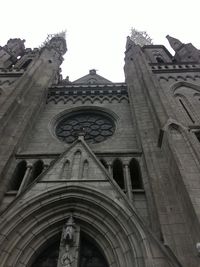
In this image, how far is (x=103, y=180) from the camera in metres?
8.02

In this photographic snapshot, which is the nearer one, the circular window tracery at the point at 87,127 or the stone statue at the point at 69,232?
the stone statue at the point at 69,232

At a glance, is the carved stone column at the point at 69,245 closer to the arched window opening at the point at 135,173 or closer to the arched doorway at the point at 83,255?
the arched doorway at the point at 83,255

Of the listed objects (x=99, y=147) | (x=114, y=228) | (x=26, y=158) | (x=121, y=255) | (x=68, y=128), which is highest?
(x=68, y=128)

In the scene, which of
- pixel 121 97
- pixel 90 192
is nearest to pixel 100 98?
pixel 121 97

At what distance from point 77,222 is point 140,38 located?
30148 millimetres

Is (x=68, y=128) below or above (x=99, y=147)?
above

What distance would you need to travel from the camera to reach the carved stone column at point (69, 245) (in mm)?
6254

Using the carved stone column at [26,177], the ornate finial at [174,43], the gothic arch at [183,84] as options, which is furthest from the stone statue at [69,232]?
the ornate finial at [174,43]

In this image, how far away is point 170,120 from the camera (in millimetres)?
9109

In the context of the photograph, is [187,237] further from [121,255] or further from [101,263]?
[101,263]

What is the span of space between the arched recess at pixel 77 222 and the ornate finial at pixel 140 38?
90.6ft

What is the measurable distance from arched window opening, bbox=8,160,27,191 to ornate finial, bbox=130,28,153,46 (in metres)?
26.0

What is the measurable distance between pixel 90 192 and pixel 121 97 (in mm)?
8423

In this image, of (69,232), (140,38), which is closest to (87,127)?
(69,232)
